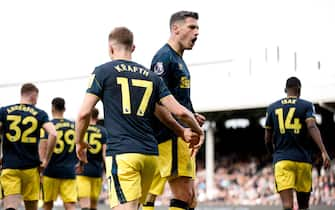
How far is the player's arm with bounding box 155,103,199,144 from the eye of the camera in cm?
605

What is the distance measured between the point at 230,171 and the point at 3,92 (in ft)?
35.1

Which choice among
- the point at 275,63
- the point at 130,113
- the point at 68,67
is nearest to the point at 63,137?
the point at 130,113

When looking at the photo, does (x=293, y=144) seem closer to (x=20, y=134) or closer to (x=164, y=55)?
(x=20, y=134)

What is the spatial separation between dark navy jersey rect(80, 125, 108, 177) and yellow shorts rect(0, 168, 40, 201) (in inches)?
127

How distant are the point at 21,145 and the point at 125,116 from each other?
13.1 ft

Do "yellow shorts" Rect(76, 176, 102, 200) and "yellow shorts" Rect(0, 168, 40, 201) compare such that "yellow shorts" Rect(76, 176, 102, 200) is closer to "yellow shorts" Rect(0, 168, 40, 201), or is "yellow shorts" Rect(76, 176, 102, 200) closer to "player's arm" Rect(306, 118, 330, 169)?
"yellow shorts" Rect(0, 168, 40, 201)

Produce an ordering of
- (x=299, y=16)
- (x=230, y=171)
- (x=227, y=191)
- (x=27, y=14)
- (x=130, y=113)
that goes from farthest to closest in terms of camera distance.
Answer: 1. (x=27, y=14)
2. (x=299, y=16)
3. (x=230, y=171)
4. (x=227, y=191)
5. (x=130, y=113)

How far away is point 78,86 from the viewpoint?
25.3m

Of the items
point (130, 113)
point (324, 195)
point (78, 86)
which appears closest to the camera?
point (130, 113)

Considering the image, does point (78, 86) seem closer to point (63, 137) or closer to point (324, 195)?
point (324, 195)

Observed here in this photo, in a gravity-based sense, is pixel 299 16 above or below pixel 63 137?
above

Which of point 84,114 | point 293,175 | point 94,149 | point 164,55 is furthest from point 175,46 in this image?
point 94,149

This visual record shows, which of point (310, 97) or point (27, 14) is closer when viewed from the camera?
point (310, 97)

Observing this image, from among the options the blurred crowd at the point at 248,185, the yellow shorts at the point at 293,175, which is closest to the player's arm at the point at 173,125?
the yellow shorts at the point at 293,175
